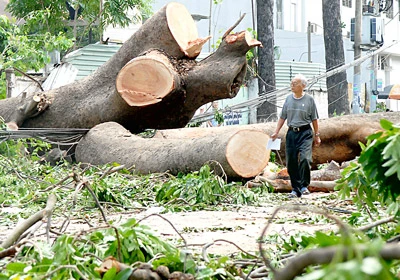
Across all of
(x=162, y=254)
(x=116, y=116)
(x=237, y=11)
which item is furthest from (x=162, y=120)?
(x=237, y=11)

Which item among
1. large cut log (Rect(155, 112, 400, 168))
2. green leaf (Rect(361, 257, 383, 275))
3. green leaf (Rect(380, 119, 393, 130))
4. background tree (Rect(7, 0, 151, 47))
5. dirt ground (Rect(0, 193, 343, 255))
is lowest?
large cut log (Rect(155, 112, 400, 168))

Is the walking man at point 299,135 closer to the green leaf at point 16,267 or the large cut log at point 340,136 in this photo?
the large cut log at point 340,136

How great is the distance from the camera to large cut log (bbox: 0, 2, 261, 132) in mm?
11359

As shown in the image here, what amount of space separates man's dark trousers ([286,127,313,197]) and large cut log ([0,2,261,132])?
55.9 inches

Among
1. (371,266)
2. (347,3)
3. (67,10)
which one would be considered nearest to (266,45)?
(67,10)

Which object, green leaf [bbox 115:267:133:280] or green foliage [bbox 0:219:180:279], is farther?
green foliage [bbox 0:219:180:279]

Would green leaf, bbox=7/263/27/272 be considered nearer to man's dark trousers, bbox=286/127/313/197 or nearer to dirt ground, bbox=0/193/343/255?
dirt ground, bbox=0/193/343/255

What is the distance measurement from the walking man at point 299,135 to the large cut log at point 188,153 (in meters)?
0.31

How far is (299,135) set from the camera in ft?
33.5

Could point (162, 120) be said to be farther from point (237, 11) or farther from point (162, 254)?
point (237, 11)

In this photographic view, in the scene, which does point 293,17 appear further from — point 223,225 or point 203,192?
point 223,225

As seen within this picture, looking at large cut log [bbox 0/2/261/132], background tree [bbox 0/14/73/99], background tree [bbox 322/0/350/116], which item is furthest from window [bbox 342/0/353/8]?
large cut log [bbox 0/2/261/132]

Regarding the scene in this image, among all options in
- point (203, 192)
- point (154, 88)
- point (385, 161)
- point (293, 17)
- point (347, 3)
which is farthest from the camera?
point (347, 3)

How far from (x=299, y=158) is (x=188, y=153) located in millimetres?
1313
